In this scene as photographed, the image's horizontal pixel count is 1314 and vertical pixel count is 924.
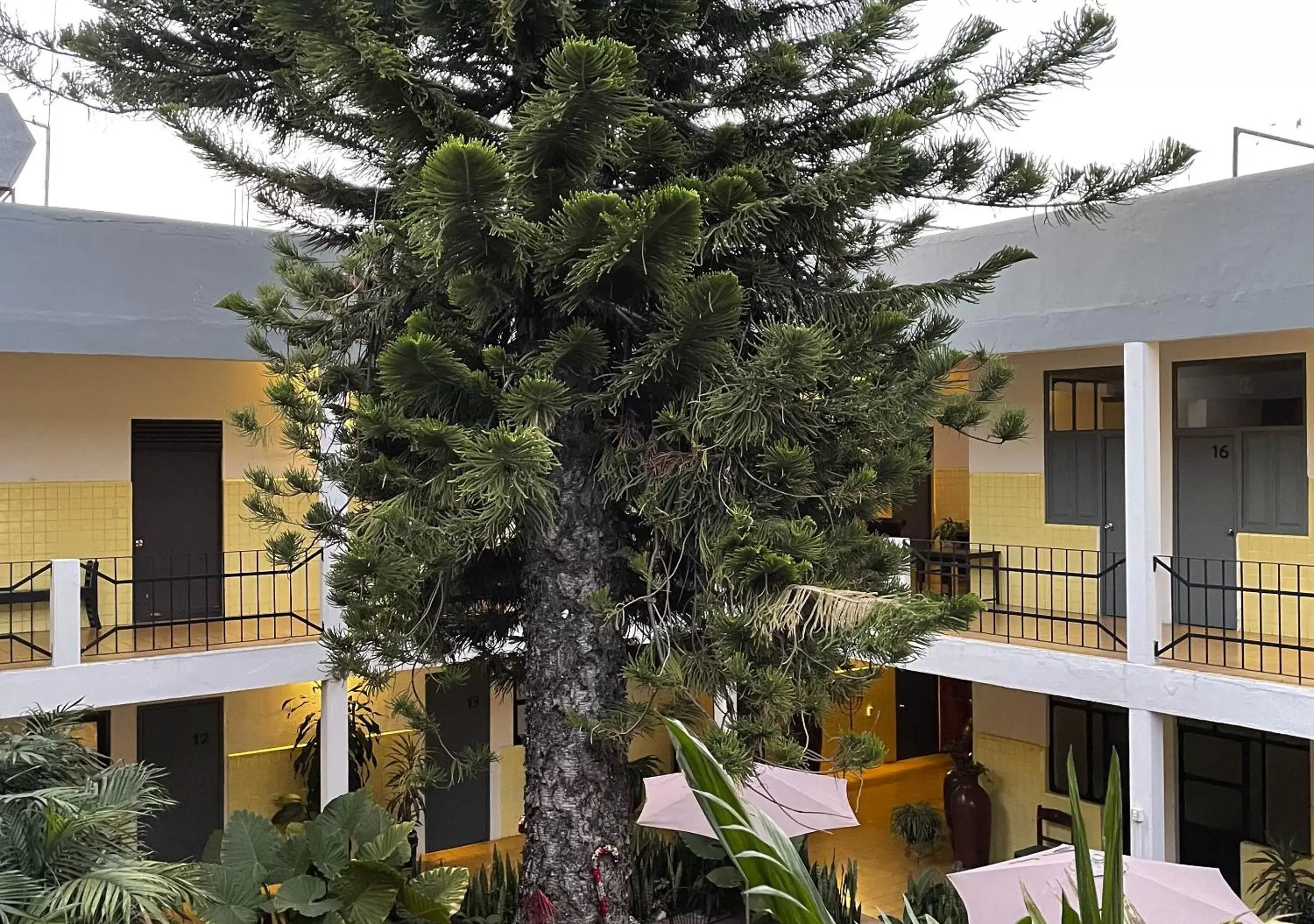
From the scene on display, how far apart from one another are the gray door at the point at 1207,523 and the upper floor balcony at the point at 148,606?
20.5 feet

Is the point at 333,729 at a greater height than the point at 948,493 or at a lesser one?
lesser

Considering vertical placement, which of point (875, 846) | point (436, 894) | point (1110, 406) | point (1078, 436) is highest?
point (1110, 406)

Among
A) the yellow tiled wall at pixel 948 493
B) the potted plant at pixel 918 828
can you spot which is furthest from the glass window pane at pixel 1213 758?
the yellow tiled wall at pixel 948 493

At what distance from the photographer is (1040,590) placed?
952cm

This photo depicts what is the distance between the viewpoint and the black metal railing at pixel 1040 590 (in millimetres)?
8250

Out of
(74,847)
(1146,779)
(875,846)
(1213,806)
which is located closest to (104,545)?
(74,847)

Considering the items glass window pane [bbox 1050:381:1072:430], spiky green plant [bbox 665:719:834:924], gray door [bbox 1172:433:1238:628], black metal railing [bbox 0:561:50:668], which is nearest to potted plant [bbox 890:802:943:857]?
gray door [bbox 1172:433:1238:628]

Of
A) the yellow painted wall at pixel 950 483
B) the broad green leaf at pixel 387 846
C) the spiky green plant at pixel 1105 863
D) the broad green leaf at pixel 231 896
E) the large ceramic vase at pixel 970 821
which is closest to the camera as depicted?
the spiky green plant at pixel 1105 863

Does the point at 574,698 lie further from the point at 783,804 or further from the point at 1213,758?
the point at 1213,758

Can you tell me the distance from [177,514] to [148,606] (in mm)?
763

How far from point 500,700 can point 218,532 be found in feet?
9.85

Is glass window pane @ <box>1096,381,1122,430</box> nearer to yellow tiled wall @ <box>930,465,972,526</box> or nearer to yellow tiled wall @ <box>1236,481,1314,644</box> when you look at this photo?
yellow tiled wall @ <box>1236,481,1314,644</box>

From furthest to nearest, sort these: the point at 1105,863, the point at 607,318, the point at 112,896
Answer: the point at 607,318, the point at 112,896, the point at 1105,863

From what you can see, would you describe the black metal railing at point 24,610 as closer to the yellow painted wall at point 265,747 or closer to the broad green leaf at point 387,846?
the yellow painted wall at point 265,747
